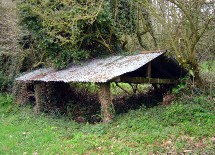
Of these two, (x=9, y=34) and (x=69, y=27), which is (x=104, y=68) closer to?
(x=69, y=27)

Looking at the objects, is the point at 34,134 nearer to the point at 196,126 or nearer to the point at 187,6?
the point at 196,126

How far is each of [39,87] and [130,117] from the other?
6.46 meters

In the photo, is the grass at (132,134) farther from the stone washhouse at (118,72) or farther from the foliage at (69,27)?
the foliage at (69,27)

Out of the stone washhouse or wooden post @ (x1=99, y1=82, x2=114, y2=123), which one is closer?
the stone washhouse

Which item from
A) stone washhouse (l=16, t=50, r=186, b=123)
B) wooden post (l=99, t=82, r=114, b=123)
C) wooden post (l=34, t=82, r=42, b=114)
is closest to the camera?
stone washhouse (l=16, t=50, r=186, b=123)

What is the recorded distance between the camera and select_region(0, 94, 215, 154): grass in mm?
7984

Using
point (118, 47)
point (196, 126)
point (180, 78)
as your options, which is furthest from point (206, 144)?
point (118, 47)

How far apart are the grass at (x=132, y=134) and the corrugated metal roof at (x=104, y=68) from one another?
1705 mm

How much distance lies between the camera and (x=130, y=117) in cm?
1043

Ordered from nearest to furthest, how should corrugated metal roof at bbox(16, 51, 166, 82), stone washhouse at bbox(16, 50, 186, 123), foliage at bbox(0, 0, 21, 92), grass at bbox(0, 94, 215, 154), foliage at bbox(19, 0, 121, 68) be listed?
1. grass at bbox(0, 94, 215, 154)
2. corrugated metal roof at bbox(16, 51, 166, 82)
3. stone washhouse at bbox(16, 50, 186, 123)
4. foliage at bbox(19, 0, 121, 68)
5. foliage at bbox(0, 0, 21, 92)

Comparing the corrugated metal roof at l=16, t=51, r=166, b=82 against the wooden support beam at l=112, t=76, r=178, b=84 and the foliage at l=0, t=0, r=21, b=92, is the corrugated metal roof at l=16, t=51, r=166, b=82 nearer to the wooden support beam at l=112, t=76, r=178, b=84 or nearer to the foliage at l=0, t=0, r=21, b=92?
the wooden support beam at l=112, t=76, r=178, b=84

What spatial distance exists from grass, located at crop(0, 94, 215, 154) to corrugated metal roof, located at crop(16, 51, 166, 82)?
1705 mm

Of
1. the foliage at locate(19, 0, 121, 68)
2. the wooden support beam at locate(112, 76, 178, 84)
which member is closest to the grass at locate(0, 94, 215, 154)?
the wooden support beam at locate(112, 76, 178, 84)

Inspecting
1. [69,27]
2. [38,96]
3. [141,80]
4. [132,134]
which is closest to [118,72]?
[141,80]
